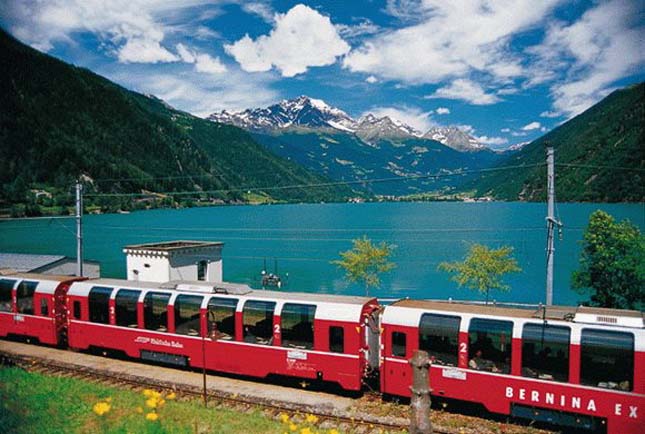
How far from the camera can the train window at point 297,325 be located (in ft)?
47.2

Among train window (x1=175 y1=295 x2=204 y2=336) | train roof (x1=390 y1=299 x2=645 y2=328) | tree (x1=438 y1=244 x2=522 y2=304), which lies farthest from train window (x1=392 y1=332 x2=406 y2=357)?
tree (x1=438 y1=244 x2=522 y2=304)

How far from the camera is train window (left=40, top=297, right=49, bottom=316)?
19266mm

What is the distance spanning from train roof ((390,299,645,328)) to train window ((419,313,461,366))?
330mm

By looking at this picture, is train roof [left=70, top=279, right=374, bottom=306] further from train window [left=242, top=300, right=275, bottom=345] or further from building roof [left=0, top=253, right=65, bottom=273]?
building roof [left=0, top=253, right=65, bottom=273]

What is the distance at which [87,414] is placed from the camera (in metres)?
9.95

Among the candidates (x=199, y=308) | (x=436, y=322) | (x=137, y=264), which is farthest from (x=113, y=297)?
(x=137, y=264)

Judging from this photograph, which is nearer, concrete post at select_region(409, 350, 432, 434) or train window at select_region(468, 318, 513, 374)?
concrete post at select_region(409, 350, 432, 434)

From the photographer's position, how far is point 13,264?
3469 centimetres

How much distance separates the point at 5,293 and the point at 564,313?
837 inches

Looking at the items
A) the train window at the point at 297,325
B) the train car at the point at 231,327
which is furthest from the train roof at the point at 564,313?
the train window at the point at 297,325

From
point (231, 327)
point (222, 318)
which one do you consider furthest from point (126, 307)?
point (231, 327)

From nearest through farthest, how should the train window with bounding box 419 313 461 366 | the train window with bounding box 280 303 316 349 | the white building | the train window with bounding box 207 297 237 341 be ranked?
the train window with bounding box 419 313 461 366
the train window with bounding box 280 303 316 349
the train window with bounding box 207 297 237 341
the white building

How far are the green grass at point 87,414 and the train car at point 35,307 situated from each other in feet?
22.1

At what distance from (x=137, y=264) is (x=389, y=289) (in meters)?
35.2
